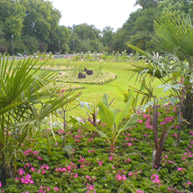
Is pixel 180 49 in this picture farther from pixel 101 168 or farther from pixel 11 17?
pixel 11 17

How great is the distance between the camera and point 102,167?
7.07ft

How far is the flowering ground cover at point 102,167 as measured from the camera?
1912mm

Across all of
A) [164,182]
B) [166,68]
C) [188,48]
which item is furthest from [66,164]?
[188,48]

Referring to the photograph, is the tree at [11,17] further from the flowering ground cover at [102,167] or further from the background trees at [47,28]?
the flowering ground cover at [102,167]

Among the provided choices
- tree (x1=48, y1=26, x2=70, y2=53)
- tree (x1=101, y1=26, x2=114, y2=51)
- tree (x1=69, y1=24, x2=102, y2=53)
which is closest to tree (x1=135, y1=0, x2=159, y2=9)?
tree (x1=48, y1=26, x2=70, y2=53)

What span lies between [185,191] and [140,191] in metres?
0.38

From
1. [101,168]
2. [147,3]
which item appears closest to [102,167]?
[101,168]

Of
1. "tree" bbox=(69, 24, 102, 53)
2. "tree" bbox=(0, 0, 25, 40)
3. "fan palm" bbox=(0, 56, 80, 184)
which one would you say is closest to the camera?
"fan palm" bbox=(0, 56, 80, 184)

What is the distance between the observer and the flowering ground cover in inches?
75.3

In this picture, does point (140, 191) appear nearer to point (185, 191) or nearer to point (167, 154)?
point (185, 191)

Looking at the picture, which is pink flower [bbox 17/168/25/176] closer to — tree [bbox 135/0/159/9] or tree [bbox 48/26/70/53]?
tree [bbox 135/0/159/9]

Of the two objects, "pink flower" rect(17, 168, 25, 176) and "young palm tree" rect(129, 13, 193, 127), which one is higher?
"young palm tree" rect(129, 13, 193, 127)

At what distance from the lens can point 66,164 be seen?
2.21 meters

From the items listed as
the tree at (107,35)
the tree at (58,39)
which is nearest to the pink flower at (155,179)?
the tree at (58,39)
